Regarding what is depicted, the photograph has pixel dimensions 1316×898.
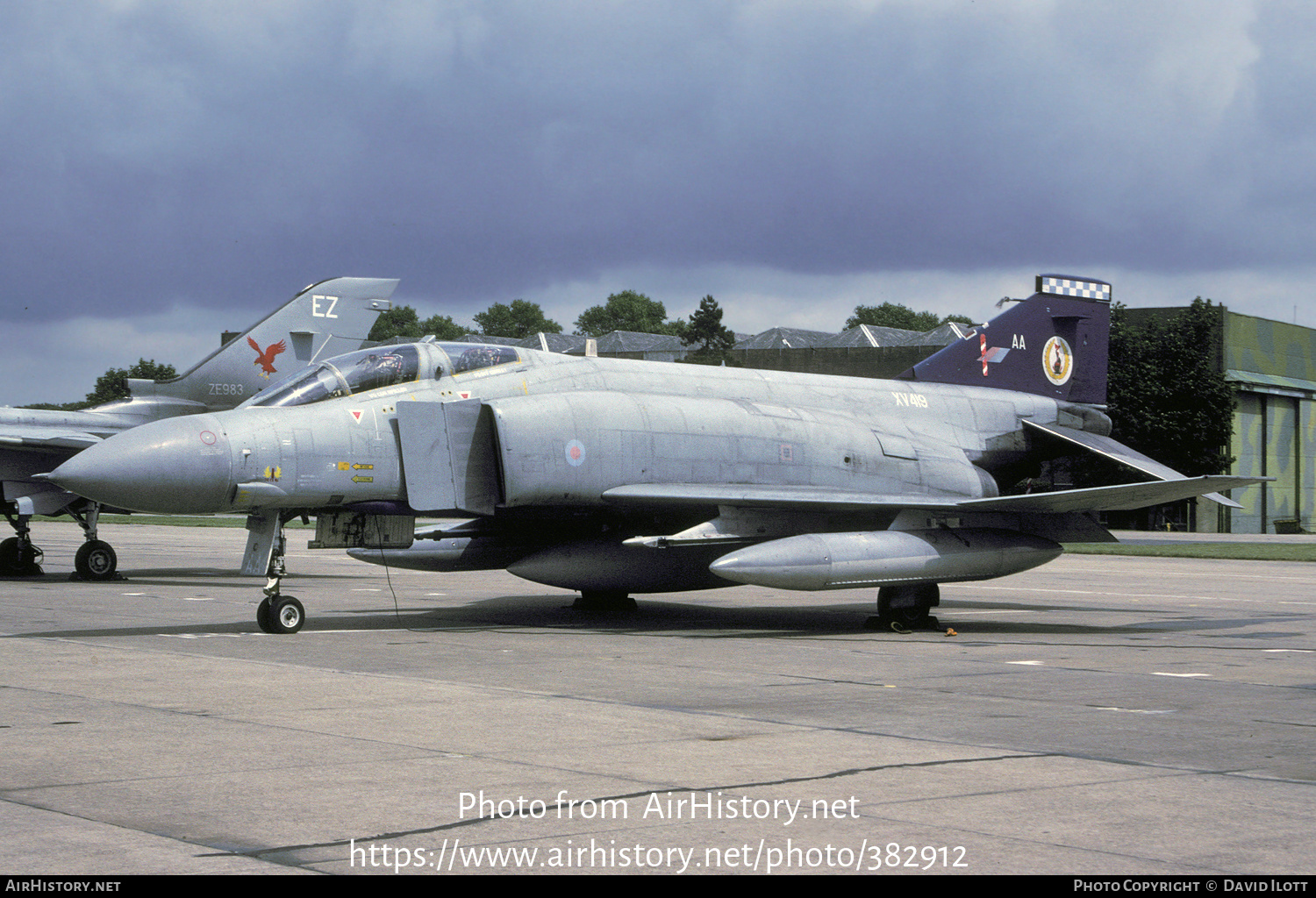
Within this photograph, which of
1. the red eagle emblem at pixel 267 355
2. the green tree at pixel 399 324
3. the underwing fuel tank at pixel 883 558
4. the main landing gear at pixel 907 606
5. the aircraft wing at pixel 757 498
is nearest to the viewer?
the underwing fuel tank at pixel 883 558

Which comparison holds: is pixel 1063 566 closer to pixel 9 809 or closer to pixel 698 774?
pixel 698 774

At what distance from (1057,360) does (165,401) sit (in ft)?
48.5

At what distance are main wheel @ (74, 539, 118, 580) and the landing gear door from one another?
1062 cm

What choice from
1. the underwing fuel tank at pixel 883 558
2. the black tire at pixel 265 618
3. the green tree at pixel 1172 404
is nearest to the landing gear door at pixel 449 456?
the black tire at pixel 265 618

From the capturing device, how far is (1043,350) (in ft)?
62.7

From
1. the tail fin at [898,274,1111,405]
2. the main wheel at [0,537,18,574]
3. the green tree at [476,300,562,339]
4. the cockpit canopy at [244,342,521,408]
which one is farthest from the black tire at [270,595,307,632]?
the green tree at [476,300,562,339]

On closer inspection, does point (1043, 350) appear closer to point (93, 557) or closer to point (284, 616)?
point (284, 616)

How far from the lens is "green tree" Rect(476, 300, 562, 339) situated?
14700 centimetres

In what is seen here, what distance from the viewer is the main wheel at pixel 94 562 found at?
21.3 meters

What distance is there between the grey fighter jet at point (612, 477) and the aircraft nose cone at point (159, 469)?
0.02 meters

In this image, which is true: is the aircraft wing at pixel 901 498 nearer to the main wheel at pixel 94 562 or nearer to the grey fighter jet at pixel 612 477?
the grey fighter jet at pixel 612 477
